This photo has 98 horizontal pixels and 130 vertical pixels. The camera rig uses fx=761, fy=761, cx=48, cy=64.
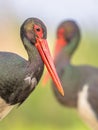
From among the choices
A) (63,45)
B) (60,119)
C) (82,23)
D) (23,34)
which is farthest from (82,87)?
(60,119)

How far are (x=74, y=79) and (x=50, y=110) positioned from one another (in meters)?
4.80

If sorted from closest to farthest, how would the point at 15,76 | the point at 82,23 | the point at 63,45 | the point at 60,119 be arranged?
the point at 15,76 < the point at 63,45 < the point at 82,23 < the point at 60,119

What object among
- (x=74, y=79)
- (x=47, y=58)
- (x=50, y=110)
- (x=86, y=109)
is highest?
(x=47, y=58)

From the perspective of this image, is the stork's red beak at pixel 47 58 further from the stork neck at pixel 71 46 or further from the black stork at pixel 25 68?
the stork neck at pixel 71 46

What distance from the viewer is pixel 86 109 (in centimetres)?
972

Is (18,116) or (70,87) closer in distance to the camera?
(70,87)

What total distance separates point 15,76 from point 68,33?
4.69 meters

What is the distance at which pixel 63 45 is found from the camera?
11141 mm

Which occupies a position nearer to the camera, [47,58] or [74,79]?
[47,58]

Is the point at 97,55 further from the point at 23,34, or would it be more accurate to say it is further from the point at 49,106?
the point at 23,34

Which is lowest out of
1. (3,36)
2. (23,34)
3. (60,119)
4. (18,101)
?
(60,119)

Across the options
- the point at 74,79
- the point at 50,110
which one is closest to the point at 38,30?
the point at 74,79

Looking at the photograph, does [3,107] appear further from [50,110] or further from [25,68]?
[50,110]

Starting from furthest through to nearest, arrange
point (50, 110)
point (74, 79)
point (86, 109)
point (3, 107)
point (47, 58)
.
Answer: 1. point (50, 110)
2. point (74, 79)
3. point (86, 109)
4. point (47, 58)
5. point (3, 107)
